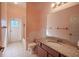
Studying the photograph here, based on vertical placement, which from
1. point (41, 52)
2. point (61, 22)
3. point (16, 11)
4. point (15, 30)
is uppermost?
point (16, 11)

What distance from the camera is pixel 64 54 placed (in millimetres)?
1668

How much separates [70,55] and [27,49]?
2.30 ft

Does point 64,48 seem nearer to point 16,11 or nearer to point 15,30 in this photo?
point 15,30

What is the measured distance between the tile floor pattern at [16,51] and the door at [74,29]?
2.26ft

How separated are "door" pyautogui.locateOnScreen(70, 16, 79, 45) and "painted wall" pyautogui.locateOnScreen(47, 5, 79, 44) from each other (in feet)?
0.05

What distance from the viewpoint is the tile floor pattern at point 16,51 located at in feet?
6.15

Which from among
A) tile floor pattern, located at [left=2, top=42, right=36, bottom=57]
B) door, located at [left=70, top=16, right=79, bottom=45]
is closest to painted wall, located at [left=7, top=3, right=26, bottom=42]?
tile floor pattern, located at [left=2, top=42, right=36, bottom=57]

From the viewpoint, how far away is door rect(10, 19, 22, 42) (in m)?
1.96

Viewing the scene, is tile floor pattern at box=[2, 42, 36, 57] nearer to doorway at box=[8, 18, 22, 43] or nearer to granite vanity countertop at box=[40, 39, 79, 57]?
doorway at box=[8, 18, 22, 43]

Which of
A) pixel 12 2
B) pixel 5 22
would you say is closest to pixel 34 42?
pixel 5 22

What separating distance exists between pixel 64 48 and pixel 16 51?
2.51ft

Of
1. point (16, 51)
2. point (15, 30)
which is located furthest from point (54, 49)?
point (15, 30)

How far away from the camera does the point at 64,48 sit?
5.86 ft

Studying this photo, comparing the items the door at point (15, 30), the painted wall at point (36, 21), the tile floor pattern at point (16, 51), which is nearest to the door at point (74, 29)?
the painted wall at point (36, 21)
